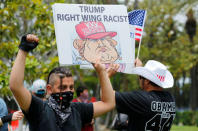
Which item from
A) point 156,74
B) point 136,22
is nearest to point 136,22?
point 136,22

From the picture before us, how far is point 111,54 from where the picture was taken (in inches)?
144

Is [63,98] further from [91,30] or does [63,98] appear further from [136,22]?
[136,22]

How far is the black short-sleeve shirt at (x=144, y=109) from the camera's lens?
12.9 ft

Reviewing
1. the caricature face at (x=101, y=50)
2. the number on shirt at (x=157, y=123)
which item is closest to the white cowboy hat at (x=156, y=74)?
the number on shirt at (x=157, y=123)

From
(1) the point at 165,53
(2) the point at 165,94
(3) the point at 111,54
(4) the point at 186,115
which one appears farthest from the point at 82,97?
(4) the point at 186,115

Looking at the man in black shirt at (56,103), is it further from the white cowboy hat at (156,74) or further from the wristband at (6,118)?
the wristband at (6,118)

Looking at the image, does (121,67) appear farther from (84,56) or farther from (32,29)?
(32,29)

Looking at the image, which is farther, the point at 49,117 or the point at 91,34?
the point at 91,34

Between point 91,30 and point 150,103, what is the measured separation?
3.42 ft

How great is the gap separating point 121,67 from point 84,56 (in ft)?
1.83

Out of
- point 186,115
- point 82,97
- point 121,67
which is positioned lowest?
point 186,115

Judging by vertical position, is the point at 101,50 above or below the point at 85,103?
above

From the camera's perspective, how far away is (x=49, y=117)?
121 inches

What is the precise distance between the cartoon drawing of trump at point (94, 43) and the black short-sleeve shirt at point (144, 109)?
20.3 inches
